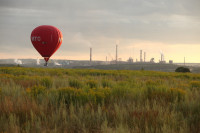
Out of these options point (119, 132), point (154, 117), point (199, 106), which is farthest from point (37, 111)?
point (199, 106)

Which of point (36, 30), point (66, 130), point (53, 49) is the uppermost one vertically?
point (36, 30)

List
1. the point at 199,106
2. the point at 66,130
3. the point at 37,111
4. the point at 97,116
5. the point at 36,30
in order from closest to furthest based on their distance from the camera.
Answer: the point at 66,130
the point at 97,116
the point at 37,111
the point at 199,106
the point at 36,30

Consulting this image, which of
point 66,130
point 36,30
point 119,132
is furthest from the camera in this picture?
point 36,30

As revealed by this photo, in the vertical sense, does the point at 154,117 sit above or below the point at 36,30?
below

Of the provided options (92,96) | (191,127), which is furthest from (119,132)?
(92,96)

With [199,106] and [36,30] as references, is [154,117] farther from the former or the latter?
[36,30]

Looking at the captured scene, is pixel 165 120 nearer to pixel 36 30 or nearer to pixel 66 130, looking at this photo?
pixel 66 130

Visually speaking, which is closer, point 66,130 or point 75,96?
point 66,130
